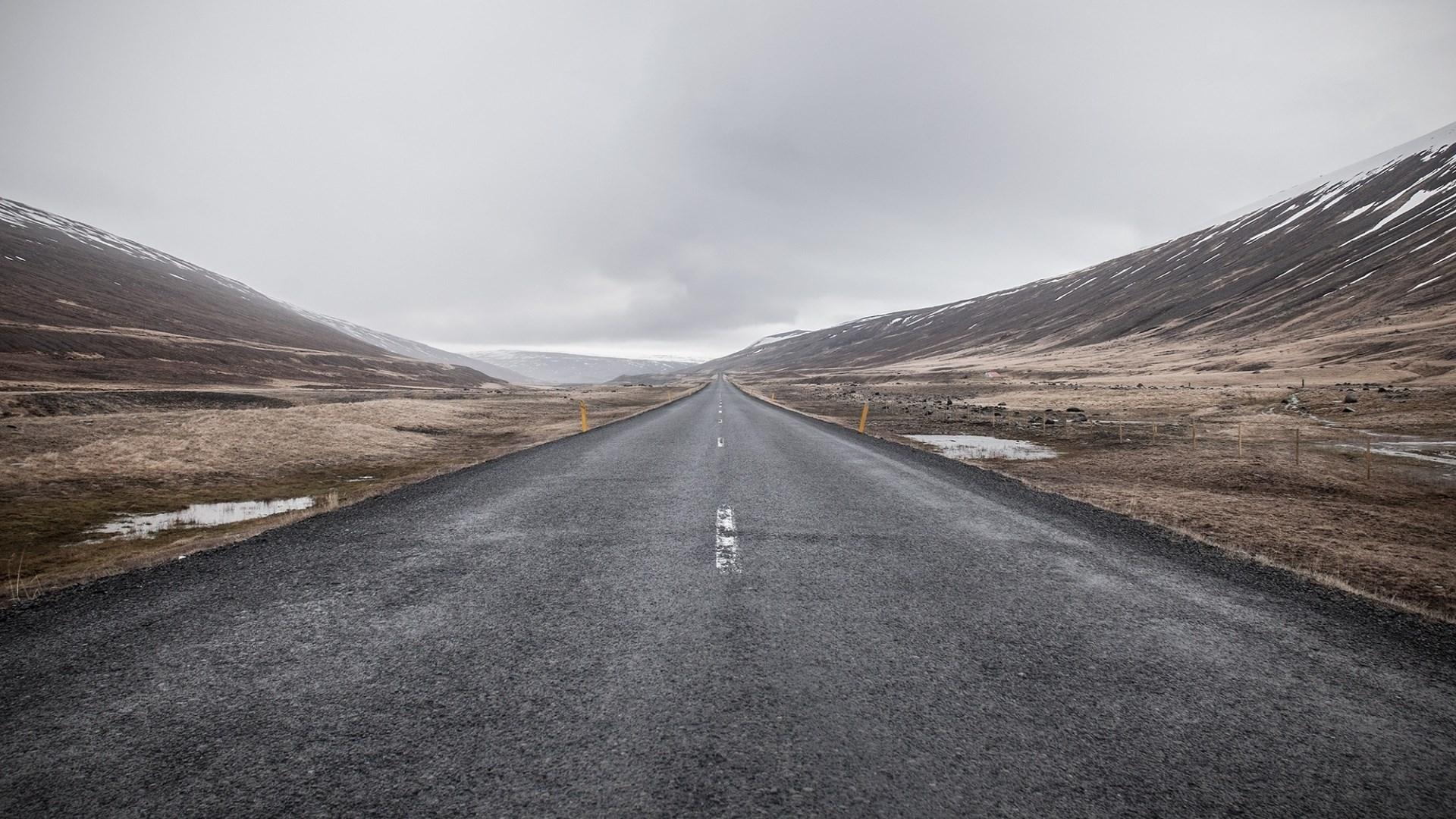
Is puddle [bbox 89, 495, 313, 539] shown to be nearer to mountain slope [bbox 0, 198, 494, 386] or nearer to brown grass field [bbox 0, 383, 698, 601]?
brown grass field [bbox 0, 383, 698, 601]

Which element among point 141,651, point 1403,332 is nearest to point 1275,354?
point 1403,332

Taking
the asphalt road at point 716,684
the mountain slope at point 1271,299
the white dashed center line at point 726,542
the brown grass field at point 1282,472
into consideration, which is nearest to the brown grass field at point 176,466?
the asphalt road at point 716,684

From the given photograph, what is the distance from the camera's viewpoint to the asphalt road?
2.80 metres

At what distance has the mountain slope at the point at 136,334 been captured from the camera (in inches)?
2776

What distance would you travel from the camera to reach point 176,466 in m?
13.6

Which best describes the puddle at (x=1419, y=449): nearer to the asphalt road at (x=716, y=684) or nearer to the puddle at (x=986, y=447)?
the puddle at (x=986, y=447)

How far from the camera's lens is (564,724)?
3283 mm

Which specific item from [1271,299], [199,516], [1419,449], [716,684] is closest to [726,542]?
[716,684]

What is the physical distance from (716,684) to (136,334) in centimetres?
13032

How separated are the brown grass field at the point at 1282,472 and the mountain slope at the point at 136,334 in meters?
82.1

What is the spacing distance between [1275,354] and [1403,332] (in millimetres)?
9374

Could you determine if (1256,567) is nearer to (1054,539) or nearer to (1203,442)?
(1054,539)

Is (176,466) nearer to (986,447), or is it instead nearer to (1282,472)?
(986,447)

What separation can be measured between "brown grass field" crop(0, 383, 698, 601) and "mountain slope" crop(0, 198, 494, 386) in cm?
5756
